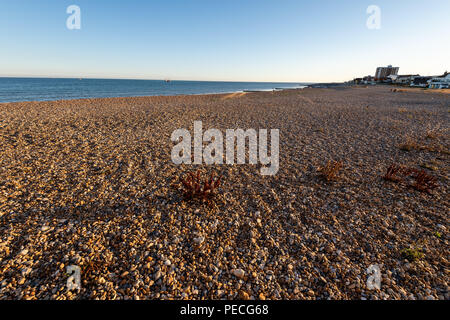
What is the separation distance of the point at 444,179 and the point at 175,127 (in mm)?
15805

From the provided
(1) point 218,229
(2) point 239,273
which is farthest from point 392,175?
(2) point 239,273

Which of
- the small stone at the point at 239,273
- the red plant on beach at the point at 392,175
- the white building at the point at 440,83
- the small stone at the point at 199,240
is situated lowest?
the small stone at the point at 239,273

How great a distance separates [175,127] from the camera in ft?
52.1

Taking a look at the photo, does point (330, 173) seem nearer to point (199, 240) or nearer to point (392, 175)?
point (392, 175)

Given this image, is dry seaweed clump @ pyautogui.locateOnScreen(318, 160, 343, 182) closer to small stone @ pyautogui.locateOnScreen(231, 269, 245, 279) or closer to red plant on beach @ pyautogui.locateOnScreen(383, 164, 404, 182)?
red plant on beach @ pyautogui.locateOnScreen(383, 164, 404, 182)

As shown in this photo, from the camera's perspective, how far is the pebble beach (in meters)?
3.80

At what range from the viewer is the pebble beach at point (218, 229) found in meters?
3.80

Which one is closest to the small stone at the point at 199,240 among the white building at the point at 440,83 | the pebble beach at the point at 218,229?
the pebble beach at the point at 218,229

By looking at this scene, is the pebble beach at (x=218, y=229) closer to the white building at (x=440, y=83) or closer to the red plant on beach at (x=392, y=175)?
the red plant on beach at (x=392, y=175)

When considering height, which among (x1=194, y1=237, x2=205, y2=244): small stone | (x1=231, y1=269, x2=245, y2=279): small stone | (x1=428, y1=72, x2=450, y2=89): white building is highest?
(x1=428, y1=72, x2=450, y2=89): white building

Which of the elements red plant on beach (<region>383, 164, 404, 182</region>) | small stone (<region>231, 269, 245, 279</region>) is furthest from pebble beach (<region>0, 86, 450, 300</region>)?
red plant on beach (<region>383, 164, 404, 182</region>)

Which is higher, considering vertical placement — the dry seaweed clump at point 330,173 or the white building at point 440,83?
the white building at point 440,83
